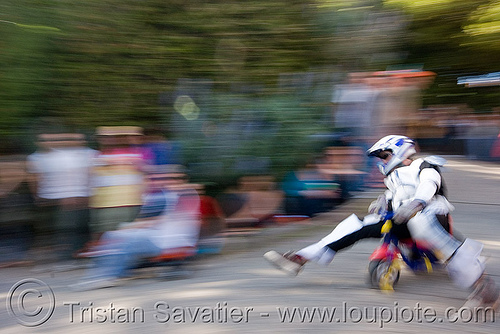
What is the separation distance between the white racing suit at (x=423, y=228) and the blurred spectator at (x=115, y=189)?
2289mm

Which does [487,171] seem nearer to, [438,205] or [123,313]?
[438,205]

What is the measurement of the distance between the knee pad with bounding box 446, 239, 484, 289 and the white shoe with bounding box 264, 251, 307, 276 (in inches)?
47.9

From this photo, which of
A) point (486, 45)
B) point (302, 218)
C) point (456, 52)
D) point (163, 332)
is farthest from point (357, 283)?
point (456, 52)

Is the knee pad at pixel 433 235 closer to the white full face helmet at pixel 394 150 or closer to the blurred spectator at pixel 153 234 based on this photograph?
the white full face helmet at pixel 394 150

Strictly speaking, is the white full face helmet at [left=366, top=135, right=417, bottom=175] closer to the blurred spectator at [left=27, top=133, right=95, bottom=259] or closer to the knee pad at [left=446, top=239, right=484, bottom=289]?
the knee pad at [left=446, top=239, right=484, bottom=289]

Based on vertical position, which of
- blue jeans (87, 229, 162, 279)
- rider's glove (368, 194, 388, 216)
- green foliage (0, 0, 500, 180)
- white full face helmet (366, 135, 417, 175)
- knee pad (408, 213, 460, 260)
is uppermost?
green foliage (0, 0, 500, 180)

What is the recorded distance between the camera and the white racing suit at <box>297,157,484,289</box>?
4.40 meters

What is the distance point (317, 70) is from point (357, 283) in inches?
178

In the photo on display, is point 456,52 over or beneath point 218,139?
over

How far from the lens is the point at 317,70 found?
9023 mm

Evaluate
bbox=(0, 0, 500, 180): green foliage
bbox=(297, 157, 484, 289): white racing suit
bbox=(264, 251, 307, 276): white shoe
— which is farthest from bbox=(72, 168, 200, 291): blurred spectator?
bbox=(0, 0, 500, 180): green foliage

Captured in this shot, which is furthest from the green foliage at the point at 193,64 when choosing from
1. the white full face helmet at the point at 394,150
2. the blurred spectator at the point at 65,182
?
the white full face helmet at the point at 394,150

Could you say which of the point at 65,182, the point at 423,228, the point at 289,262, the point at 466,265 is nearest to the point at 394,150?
the point at 423,228

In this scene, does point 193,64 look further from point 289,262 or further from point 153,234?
point 289,262
